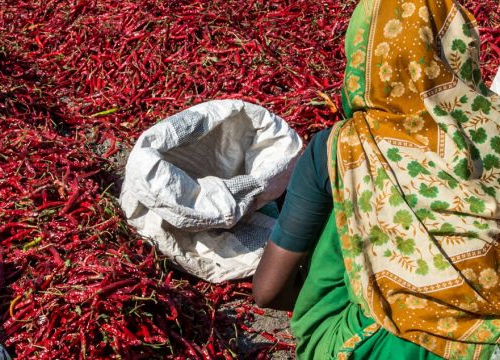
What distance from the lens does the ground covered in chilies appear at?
2861 millimetres

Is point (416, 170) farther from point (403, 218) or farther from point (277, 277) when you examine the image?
point (277, 277)

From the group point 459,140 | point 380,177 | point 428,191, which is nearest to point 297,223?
point 380,177

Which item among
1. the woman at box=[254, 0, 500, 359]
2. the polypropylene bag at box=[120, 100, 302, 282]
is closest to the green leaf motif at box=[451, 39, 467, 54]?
the woman at box=[254, 0, 500, 359]

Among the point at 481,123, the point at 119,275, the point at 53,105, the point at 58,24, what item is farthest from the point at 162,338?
the point at 58,24

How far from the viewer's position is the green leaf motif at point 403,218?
189cm

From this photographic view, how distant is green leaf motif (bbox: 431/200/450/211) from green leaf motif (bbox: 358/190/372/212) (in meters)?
0.18

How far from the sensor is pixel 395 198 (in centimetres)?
189

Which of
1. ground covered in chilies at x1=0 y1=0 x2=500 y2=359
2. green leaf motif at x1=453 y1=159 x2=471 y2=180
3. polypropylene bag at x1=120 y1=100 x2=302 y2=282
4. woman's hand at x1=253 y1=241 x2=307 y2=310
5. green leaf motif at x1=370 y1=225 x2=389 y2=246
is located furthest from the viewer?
polypropylene bag at x1=120 y1=100 x2=302 y2=282

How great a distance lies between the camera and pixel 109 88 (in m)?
4.88

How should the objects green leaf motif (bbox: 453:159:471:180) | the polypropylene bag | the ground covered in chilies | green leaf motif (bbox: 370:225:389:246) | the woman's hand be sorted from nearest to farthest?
green leaf motif (bbox: 453:159:471:180)
green leaf motif (bbox: 370:225:389:246)
the woman's hand
the ground covered in chilies
the polypropylene bag

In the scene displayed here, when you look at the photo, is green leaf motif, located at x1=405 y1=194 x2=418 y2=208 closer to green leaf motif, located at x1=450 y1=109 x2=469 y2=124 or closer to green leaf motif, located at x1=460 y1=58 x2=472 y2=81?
green leaf motif, located at x1=450 y1=109 x2=469 y2=124

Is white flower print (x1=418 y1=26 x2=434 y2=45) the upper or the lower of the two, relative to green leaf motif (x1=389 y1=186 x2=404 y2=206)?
upper

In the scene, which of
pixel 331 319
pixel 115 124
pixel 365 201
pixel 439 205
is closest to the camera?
pixel 439 205

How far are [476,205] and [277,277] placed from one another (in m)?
0.80
